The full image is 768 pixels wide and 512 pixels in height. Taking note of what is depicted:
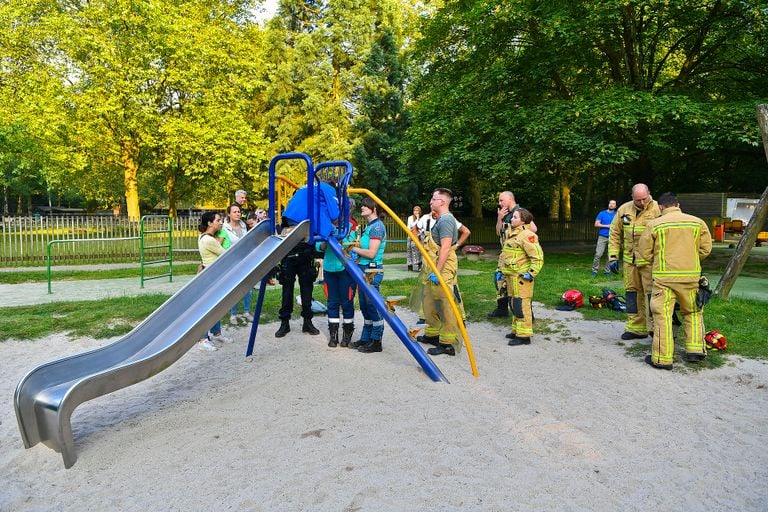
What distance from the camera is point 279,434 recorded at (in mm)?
3961

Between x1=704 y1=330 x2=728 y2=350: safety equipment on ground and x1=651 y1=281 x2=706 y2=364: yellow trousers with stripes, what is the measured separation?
52 centimetres

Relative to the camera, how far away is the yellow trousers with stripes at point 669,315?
17.8ft

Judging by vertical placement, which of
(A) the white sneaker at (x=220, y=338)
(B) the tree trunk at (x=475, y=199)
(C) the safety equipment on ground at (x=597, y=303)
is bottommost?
(A) the white sneaker at (x=220, y=338)

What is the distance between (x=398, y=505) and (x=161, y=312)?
9.38 feet

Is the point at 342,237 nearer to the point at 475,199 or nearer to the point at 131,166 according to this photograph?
the point at 475,199

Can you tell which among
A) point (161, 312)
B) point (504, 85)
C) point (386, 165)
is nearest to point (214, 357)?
point (161, 312)

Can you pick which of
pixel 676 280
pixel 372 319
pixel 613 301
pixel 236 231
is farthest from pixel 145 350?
pixel 613 301

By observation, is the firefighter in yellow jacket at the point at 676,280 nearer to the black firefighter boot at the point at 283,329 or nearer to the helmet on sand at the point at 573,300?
the helmet on sand at the point at 573,300

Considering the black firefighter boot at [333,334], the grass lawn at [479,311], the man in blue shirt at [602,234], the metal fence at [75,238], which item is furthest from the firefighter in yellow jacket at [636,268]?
the metal fence at [75,238]

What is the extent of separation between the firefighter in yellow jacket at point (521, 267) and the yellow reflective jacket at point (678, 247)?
1.33 metres

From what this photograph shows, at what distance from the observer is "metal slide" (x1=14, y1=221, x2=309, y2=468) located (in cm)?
352

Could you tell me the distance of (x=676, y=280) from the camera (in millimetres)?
5418

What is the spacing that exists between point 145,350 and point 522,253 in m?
4.48

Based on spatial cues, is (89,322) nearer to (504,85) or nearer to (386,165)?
(504,85)
